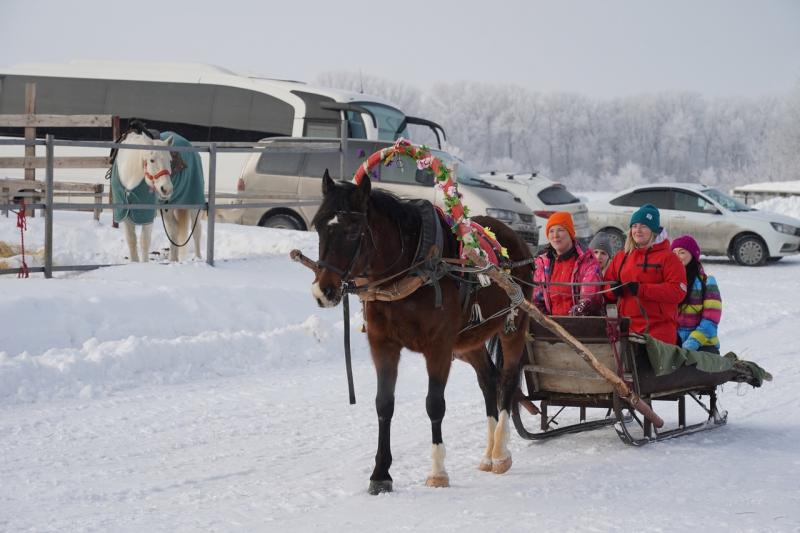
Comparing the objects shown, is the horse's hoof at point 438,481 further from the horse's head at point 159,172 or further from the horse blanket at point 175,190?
the horse blanket at point 175,190

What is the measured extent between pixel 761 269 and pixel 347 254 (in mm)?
17208

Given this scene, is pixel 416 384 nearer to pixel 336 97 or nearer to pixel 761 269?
pixel 761 269

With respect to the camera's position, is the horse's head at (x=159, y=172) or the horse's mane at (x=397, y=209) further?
the horse's head at (x=159, y=172)

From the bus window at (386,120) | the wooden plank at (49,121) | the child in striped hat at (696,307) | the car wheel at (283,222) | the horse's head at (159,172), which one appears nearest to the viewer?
the child in striped hat at (696,307)

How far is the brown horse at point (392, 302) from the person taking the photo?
232 inches

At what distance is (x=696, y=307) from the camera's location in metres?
8.07

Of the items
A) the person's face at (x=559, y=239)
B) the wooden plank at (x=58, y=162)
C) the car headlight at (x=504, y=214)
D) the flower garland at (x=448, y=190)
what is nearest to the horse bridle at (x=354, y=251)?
the flower garland at (x=448, y=190)

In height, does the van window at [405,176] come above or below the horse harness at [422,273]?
above

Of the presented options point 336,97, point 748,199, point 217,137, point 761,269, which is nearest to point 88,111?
point 217,137

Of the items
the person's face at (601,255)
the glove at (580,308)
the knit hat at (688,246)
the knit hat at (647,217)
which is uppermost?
the knit hat at (647,217)

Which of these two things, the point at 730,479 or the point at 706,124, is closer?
the point at 730,479

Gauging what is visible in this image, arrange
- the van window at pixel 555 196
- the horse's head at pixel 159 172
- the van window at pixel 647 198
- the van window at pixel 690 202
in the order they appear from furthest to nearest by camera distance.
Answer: the van window at pixel 647 198
the van window at pixel 690 202
the van window at pixel 555 196
the horse's head at pixel 159 172

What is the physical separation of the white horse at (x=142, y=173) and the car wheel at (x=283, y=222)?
13.8 feet

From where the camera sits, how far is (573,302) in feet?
26.1
